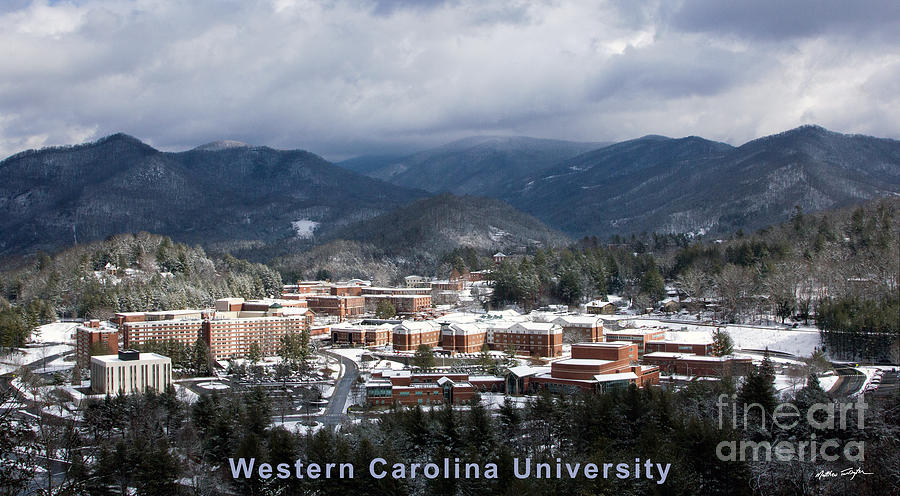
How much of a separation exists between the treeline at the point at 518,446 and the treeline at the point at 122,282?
91.0 feet

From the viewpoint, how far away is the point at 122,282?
62.1 m

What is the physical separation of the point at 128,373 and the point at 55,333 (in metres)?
18.4

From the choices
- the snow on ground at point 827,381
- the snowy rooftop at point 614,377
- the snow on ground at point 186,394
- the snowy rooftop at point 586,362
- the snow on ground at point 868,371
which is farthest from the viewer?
the snowy rooftop at point 586,362

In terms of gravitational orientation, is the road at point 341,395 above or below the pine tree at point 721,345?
below

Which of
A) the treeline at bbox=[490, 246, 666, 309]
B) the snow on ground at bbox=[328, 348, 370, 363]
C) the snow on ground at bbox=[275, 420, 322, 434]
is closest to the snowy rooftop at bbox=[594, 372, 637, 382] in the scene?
the snow on ground at bbox=[275, 420, 322, 434]

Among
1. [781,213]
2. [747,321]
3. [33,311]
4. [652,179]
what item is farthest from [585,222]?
[33,311]

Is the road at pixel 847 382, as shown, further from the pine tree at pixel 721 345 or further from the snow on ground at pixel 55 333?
the snow on ground at pixel 55 333

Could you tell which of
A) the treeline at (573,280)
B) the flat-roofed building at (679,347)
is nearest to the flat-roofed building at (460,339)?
the flat-roofed building at (679,347)

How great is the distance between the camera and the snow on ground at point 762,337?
41000 mm

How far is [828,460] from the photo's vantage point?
1714 cm

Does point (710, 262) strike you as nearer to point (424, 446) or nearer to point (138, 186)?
point (424, 446)

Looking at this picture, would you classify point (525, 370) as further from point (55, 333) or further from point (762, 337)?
point (55, 333)
